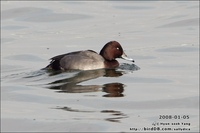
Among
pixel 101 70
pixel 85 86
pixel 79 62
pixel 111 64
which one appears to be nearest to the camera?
pixel 85 86

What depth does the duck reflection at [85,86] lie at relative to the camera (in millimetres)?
13273

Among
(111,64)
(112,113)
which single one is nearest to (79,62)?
(111,64)

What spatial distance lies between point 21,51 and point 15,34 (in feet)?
9.47

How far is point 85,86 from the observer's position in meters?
13.7

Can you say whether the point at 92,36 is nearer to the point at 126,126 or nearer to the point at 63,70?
the point at 63,70

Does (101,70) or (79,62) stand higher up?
(79,62)

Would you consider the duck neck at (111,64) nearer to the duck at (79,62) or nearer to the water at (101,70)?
the duck at (79,62)

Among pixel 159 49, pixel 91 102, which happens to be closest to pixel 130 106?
pixel 91 102

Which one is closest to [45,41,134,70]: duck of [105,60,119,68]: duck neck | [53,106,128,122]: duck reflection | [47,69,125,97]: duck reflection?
[105,60,119,68]: duck neck

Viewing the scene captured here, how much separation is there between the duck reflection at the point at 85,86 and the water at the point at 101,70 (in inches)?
0.7

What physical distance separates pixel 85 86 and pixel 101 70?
6.03ft

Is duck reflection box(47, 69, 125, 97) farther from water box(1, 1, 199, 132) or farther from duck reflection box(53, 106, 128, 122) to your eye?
duck reflection box(53, 106, 128, 122)

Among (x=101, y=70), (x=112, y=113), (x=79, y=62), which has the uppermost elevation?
(x=79, y=62)

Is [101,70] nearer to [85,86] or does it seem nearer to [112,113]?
[85,86]
